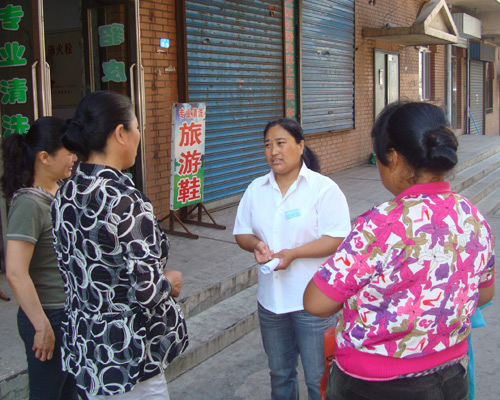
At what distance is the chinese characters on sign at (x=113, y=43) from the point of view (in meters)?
5.93

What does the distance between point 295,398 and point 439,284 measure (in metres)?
1.45

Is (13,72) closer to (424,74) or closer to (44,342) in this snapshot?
(44,342)

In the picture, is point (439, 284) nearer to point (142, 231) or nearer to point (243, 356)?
point (142, 231)

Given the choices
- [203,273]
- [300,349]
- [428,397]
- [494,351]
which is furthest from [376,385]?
[203,273]

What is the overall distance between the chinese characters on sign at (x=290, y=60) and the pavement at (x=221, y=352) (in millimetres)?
3439

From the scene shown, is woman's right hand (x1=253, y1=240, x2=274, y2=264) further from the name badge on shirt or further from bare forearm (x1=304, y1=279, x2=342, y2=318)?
bare forearm (x1=304, y1=279, x2=342, y2=318)

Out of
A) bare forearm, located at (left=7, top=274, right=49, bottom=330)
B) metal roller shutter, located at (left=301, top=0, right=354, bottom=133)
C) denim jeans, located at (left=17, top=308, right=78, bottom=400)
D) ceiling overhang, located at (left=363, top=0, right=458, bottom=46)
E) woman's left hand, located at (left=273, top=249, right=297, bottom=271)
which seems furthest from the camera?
ceiling overhang, located at (left=363, top=0, right=458, bottom=46)

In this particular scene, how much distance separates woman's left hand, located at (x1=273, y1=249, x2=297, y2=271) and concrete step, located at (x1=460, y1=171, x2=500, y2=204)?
7884 millimetres

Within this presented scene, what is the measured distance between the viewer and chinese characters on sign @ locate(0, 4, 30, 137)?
15.4 feet

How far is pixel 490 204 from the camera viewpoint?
9914 millimetres

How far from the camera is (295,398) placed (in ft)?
9.26

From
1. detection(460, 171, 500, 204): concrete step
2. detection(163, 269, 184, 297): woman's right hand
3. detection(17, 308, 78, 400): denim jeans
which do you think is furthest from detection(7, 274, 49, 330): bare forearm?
detection(460, 171, 500, 204): concrete step

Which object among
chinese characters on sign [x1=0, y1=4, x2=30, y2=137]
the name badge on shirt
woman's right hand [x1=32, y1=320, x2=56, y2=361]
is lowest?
woman's right hand [x1=32, y1=320, x2=56, y2=361]

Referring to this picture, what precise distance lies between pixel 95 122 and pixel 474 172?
37.1ft
